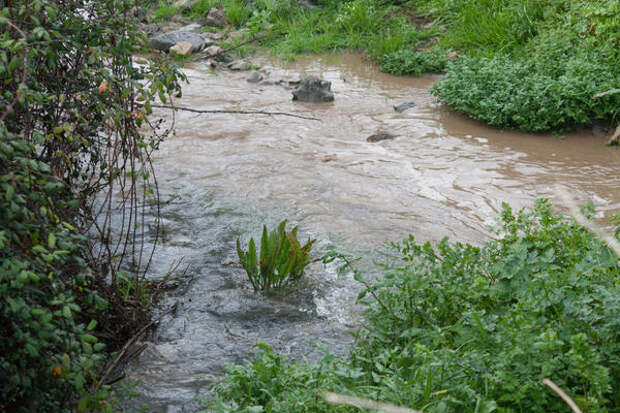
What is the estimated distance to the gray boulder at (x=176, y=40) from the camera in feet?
43.0

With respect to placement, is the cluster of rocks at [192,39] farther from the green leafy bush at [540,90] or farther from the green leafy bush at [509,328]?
the green leafy bush at [509,328]

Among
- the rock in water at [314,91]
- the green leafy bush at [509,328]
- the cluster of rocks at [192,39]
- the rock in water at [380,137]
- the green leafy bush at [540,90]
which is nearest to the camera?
the green leafy bush at [509,328]

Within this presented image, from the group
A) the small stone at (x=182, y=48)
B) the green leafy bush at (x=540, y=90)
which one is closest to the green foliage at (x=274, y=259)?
the green leafy bush at (x=540, y=90)

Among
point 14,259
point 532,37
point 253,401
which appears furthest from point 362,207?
point 532,37

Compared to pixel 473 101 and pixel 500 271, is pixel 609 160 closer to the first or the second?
pixel 473 101

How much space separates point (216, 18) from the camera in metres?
14.9

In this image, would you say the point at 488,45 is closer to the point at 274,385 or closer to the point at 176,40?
the point at 176,40

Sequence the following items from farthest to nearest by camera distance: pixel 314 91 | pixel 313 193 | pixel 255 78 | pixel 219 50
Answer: pixel 219 50, pixel 255 78, pixel 314 91, pixel 313 193

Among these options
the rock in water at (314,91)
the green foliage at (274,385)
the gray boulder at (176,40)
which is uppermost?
the gray boulder at (176,40)

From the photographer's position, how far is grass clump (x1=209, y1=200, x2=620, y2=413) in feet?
7.33

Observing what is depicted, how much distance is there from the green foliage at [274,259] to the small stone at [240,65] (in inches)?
330

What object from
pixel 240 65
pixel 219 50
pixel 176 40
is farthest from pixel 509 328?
pixel 176 40

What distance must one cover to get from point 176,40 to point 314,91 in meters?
5.11

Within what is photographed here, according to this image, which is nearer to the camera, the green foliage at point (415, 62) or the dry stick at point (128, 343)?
the dry stick at point (128, 343)
